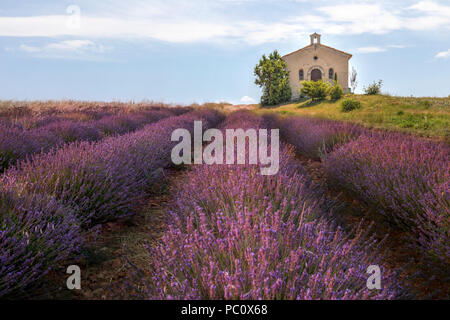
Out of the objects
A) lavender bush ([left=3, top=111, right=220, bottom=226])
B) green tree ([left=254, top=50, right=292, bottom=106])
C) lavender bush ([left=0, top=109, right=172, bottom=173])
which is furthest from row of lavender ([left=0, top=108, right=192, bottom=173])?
green tree ([left=254, top=50, right=292, bottom=106])

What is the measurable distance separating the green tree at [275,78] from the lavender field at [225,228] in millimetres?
25289

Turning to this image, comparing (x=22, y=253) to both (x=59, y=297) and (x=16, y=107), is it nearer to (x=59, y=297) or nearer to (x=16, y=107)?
(x=59, y=297)

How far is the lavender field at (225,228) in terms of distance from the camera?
162cm

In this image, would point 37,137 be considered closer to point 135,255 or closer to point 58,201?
point 58,201

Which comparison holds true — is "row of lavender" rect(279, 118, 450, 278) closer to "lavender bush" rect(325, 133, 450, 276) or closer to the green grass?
"lavender bush" rect(325, 133, 450, 276)

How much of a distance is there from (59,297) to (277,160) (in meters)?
2.44

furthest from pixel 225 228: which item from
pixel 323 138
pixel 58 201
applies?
pixel 323 138

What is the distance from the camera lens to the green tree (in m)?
28.8

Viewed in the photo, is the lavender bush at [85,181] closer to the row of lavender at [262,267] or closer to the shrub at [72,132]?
the row of lavender at [262,267]

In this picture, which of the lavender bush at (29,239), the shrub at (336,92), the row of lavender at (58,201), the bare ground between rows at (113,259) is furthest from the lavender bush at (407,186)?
the shrub at (336,92)

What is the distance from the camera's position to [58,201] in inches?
102

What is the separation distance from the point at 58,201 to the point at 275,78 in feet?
92.2
